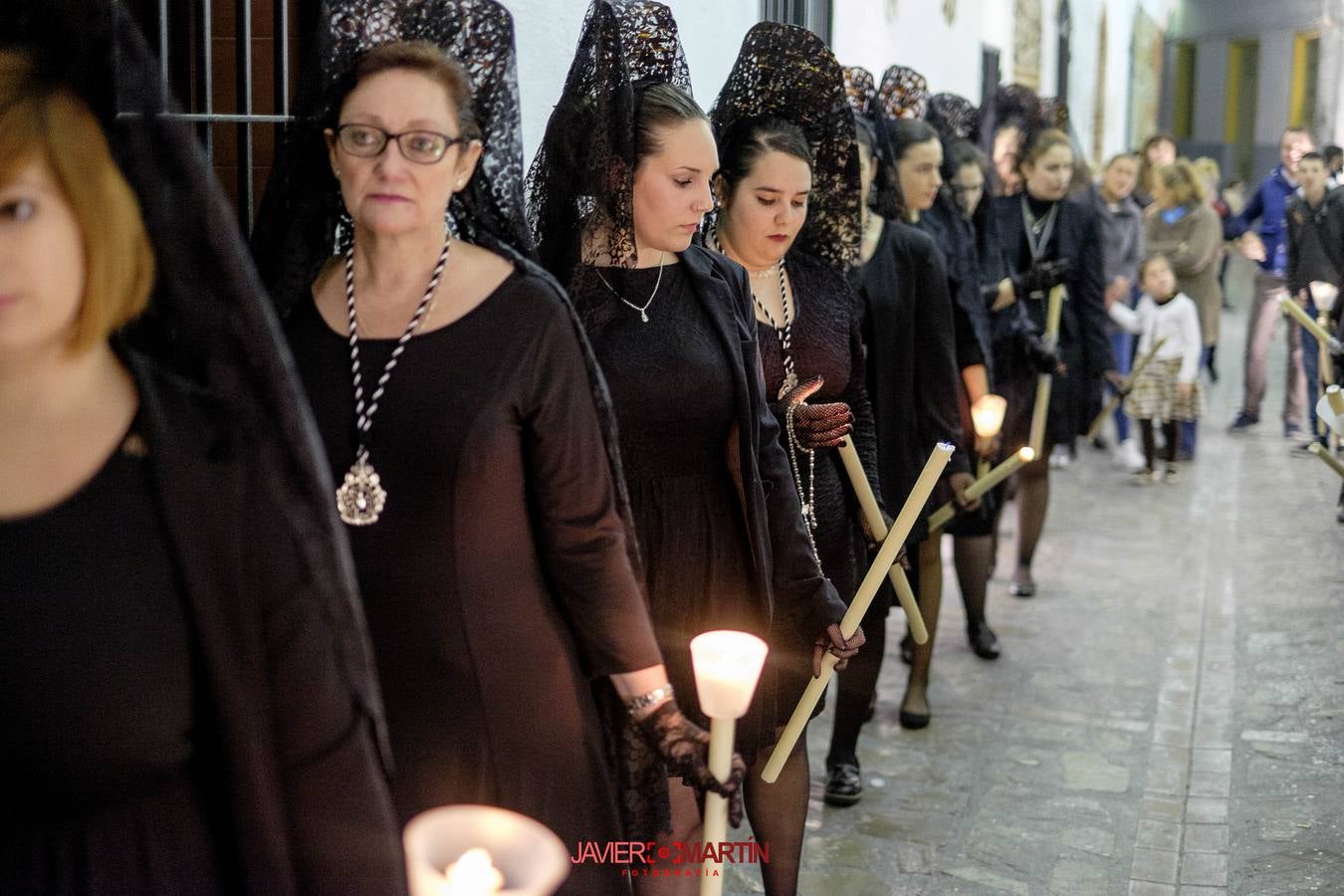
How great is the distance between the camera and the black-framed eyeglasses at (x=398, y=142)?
2.58m

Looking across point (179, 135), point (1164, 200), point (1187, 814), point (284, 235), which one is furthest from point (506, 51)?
point (1164, 200)

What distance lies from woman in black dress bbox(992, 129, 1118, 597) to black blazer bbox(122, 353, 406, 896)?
18.6 feet

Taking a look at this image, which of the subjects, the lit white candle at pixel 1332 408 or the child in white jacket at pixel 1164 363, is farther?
the child in white jacket at pixel 1164 363

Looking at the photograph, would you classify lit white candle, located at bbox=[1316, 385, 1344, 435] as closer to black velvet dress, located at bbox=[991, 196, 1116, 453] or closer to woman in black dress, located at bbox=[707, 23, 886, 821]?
woman in black dress, located at bbox=[707, 23, 886, 821]

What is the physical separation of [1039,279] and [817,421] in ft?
10.0

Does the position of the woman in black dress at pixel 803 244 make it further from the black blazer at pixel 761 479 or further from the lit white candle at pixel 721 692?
the lit white candle at pixel 721 692

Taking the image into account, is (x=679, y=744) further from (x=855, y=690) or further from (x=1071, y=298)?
(x=1071, y=298)

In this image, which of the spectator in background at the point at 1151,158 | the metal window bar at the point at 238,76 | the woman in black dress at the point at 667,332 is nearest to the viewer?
the woman in black dress at the point at 667,332

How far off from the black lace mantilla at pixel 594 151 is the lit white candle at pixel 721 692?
1.37 metres

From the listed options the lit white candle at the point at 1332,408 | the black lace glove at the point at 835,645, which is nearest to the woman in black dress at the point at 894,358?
the lit white candle at the point at 1332,408

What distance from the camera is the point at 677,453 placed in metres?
3.36

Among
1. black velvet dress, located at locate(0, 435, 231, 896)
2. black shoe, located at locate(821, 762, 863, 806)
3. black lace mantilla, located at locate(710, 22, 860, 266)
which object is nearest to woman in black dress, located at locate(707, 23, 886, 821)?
black lace mantilla, located at locate(710, 22, 860, 266)

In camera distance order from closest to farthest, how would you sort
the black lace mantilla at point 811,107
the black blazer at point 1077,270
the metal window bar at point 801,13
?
A: the black lace mantilla at point 811,107 < the metal window bar at point 801,13 < the black blazer at point 1077,270

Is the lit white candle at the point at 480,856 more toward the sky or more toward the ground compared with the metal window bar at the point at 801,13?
more toward the ground
